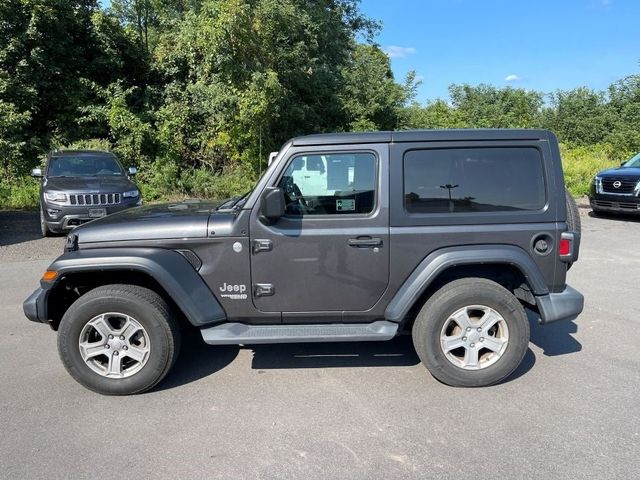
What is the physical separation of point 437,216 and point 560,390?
1.59 meters

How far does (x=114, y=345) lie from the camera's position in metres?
3.53

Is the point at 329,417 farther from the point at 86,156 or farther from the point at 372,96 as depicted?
the point at 372,96

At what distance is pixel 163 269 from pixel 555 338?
3653 millimetres

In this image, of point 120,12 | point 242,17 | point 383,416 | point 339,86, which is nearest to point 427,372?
point 383,416

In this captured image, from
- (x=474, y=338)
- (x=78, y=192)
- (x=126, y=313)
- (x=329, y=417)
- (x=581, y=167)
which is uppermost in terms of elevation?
(x=581, y=167)

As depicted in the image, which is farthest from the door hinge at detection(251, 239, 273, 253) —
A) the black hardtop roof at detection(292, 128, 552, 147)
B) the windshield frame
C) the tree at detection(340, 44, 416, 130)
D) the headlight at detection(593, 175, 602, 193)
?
the tree at detection(340, 44, 416, 130)

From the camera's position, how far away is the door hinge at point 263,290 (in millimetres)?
3637

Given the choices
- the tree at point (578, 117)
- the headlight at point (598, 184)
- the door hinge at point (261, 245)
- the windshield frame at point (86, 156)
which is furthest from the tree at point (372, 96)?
the tree at point (578, 117)

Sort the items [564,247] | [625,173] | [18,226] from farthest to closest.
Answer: [625,173] < [18,226] < [564,247]

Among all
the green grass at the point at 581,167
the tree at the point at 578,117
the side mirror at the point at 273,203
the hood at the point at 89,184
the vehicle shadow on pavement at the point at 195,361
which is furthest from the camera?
the tree at the point at 578,117

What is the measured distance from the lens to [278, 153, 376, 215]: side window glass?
364 centimetres

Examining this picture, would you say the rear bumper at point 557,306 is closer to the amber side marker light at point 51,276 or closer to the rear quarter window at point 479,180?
the rear quarter window at point 479,180

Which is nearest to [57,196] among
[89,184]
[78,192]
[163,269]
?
[78,192]

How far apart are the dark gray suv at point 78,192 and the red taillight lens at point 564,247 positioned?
8.01m
